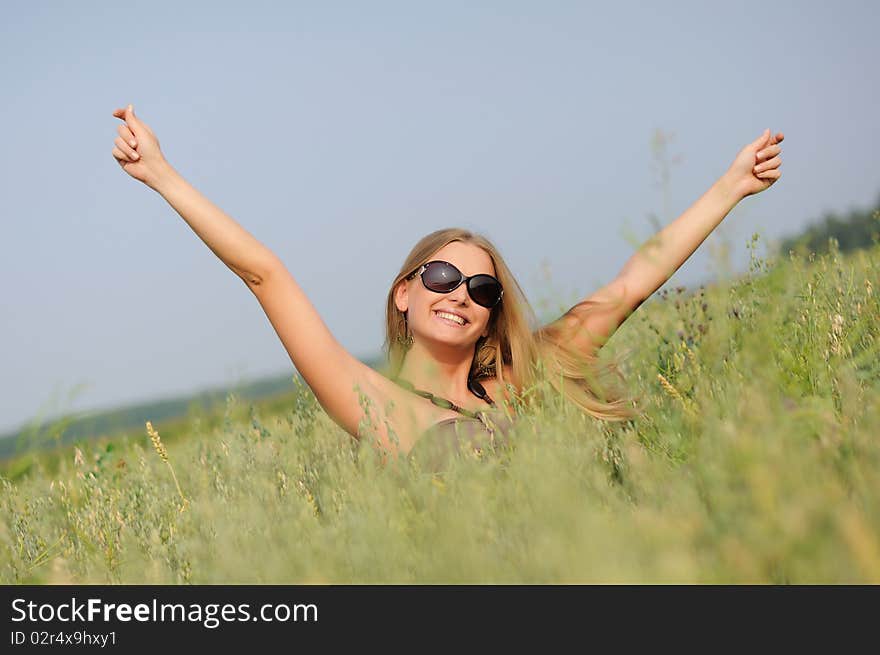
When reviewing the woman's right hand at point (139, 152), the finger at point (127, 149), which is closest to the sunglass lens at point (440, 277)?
the woman's right hand at point (139, 152)

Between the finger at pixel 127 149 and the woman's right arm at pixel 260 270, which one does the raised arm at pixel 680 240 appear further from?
the finger at pixel 127 149

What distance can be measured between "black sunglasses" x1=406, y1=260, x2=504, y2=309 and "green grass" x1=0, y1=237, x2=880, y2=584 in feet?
3.29

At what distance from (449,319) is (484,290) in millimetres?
271

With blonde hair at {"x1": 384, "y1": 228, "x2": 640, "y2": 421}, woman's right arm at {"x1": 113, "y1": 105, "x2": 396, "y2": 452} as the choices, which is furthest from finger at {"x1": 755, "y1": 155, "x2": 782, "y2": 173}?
woman's right arm at {"x1": 113, "y1": 105, "x2": 396, "y2": 452}

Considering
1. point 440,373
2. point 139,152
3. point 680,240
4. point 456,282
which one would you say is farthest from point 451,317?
point 139,152

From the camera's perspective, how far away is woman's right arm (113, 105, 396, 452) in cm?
355

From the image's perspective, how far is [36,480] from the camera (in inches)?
215

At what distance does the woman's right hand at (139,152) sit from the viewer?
3568 millimetres
